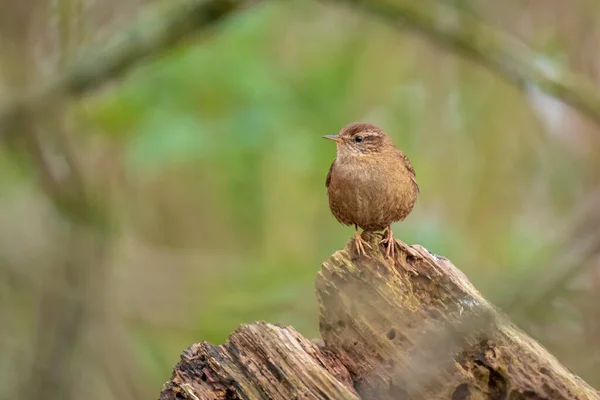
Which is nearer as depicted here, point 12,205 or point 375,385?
point 375,385

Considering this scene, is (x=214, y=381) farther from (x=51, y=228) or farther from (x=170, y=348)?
(x=170, y=348)

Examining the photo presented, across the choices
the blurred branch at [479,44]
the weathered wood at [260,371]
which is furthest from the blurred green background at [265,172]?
the weathered wood at [260,371]

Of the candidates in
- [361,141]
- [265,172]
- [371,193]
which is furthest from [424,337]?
[265,172]

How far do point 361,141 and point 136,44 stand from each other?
1427 mm

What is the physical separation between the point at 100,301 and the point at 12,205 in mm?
1334

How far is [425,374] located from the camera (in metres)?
2.66

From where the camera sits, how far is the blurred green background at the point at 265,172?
5.36 metres

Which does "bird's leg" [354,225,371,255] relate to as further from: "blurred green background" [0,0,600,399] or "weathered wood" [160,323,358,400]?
"blurred green background" [0,0,600,399]

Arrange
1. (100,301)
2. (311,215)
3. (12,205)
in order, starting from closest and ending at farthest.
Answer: (100,301) → (12,205) → (311,215)

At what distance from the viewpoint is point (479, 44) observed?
182 inches

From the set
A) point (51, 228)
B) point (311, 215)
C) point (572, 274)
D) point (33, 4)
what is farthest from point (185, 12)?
point (311, 215)

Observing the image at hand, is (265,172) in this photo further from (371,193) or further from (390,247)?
(390,247)

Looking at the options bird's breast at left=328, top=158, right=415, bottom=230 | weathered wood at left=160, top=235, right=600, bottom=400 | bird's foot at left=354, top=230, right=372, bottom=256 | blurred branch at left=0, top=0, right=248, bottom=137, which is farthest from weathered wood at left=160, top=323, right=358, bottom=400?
blurred branch at left=0, top=0, right=248, bottom=137

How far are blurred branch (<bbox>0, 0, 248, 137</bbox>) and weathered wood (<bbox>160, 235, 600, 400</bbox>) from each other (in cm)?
207
